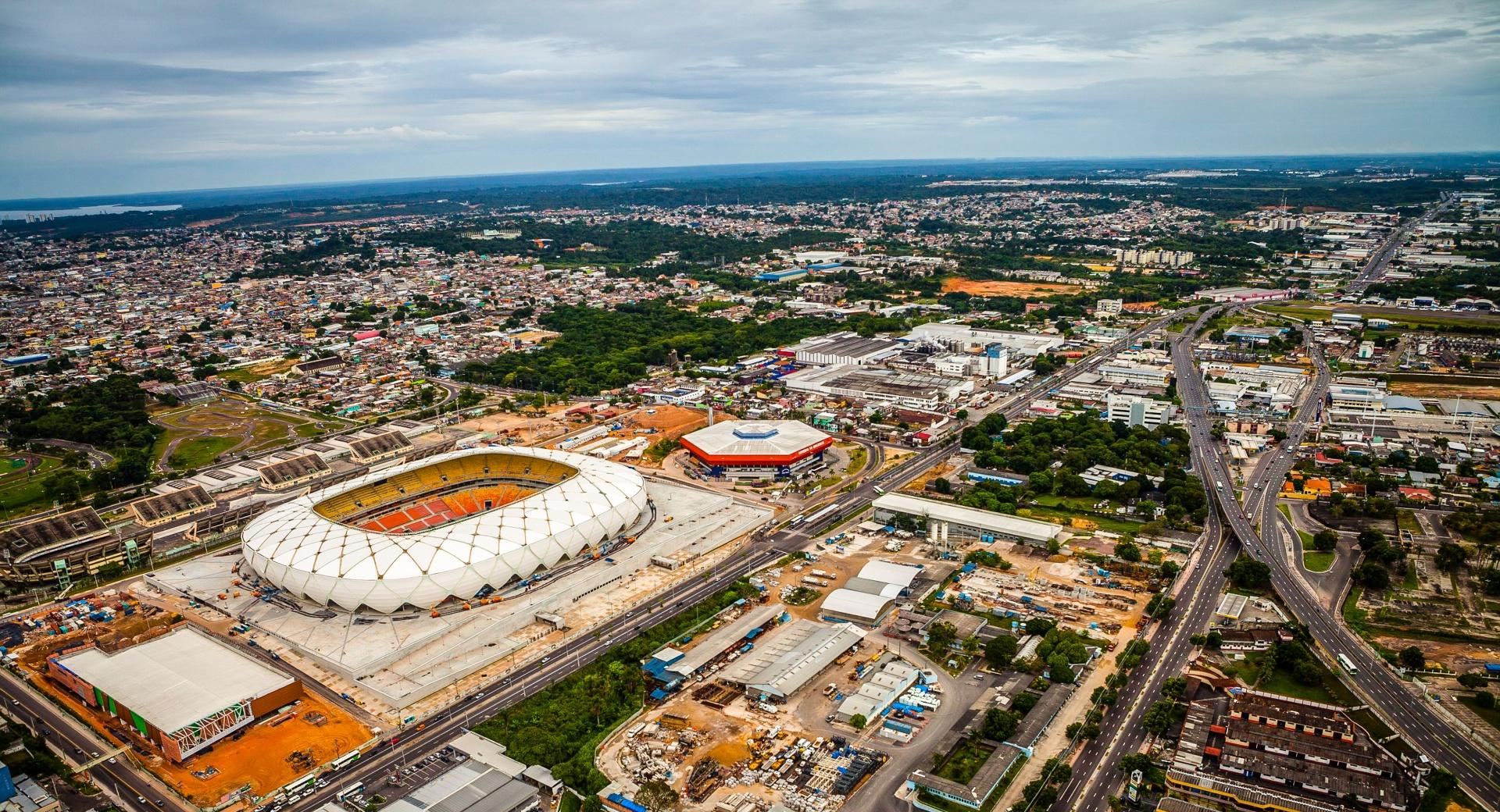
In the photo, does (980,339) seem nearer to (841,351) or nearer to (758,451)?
(841,351)

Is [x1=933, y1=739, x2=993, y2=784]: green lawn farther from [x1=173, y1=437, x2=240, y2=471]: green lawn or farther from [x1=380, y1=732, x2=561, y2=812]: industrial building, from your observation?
[x1=173, y1=437, x2=240, y2=471]: green lawn

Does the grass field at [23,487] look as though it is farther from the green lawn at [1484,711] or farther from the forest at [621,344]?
the green lawn at [1484,711]

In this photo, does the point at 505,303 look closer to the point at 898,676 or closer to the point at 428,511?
the point at 428,511

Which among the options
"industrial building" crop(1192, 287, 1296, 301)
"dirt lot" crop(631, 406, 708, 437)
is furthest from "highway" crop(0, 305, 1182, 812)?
"industrial building" crop(1192, 287, 1296, 301)

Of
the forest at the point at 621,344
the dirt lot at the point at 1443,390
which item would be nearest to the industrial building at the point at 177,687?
the forest at the point at 621,344

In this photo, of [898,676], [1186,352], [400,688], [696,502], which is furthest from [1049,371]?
[400,688]
